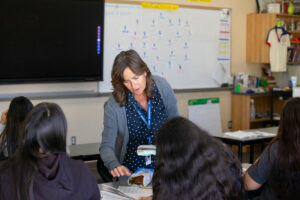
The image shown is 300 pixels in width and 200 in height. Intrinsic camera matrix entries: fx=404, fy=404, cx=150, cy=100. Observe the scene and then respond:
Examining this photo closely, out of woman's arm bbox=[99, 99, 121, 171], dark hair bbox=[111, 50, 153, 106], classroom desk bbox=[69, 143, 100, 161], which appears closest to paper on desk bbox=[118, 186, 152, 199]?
woman's arm bbox=[99, 99, 121, 171]

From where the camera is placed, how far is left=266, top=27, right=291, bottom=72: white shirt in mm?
6457

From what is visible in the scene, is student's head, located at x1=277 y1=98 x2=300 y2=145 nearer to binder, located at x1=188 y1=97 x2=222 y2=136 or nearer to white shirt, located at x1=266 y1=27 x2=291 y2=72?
binder, located at x1=188 y1=97 x2=222 y2=136

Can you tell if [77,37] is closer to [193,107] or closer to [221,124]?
[193,107]

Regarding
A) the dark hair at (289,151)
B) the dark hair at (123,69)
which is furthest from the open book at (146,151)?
the dark hair at (289,151)

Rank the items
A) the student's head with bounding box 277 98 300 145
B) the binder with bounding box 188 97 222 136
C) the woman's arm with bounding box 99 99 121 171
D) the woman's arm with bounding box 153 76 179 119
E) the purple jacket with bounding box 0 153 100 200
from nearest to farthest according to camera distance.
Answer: the purple jacket with bounding box 0 153 100 200, the student's head with bounding box 277 98 300 145, the woman's arm with bounding box 99 99 121 171, the woman's arm with bounding box 153 76 179 119, the binder with bounding box 188 97 222 136

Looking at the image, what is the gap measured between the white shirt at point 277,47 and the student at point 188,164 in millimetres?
5359

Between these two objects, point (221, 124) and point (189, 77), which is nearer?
point (189, 77)

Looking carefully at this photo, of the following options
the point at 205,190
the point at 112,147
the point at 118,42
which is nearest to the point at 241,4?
the point at 118,42

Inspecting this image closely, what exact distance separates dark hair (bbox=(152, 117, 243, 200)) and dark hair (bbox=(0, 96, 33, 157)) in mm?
1505

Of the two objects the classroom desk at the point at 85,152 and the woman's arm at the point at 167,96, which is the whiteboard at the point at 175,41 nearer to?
the classroom desk at the point at 85,152

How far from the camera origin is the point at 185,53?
6.02 metres

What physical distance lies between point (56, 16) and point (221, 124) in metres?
3.24

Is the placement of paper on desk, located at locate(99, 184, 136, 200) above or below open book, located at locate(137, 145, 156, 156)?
below

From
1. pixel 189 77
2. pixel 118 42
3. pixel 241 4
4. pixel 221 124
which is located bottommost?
pixel 221 124
